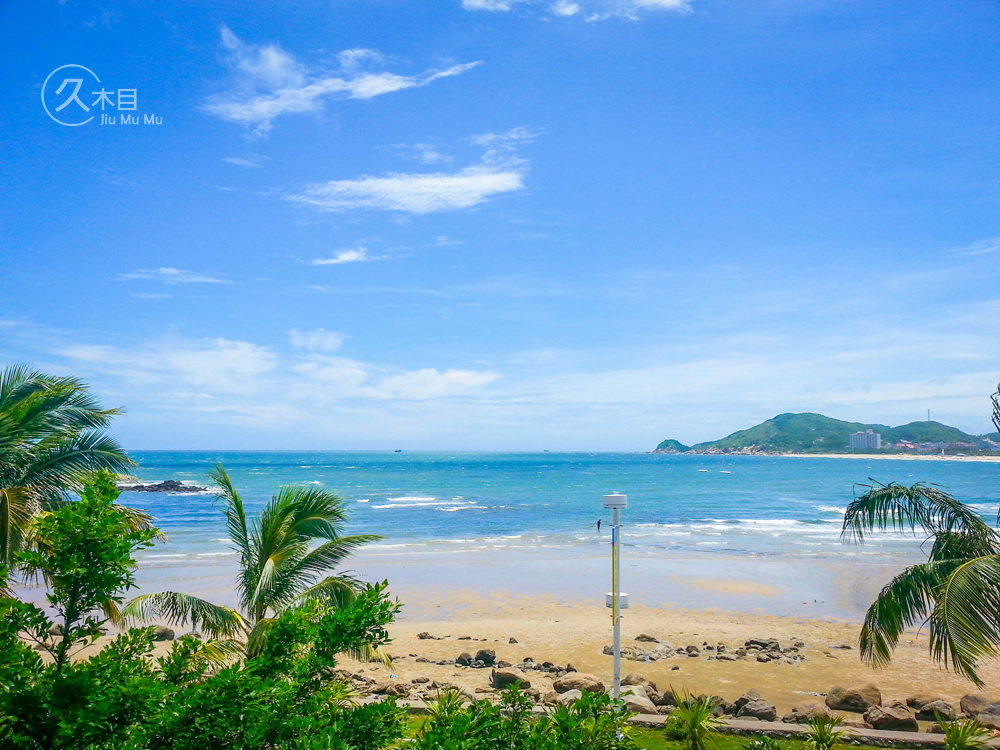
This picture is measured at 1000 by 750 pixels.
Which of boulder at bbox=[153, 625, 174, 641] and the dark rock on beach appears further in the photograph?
the dark rock on beach

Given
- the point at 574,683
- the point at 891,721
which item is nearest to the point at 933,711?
the point at 891,721

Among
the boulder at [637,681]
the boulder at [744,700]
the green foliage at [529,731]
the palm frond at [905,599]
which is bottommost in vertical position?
the boulder at [637,681]

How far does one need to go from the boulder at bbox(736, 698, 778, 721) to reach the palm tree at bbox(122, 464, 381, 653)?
6.19 metres

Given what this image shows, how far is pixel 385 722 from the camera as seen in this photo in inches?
152

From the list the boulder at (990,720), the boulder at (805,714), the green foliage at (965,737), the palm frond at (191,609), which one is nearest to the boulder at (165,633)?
the palm frond at (191,609)

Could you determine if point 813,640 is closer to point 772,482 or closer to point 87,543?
point 87,543

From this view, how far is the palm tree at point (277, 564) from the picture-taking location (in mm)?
9203

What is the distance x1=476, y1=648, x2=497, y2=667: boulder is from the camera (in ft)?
48.4

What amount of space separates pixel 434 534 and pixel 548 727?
34.8 metres

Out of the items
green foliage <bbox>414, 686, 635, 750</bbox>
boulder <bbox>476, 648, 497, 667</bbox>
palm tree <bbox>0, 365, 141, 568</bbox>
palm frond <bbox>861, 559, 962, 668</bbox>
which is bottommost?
boulder <bbox>476, 648, 497, 667</bbox>

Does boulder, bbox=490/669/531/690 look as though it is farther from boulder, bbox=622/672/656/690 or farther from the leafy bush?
the leafy bush

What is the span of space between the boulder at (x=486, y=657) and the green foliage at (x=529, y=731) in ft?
38.3

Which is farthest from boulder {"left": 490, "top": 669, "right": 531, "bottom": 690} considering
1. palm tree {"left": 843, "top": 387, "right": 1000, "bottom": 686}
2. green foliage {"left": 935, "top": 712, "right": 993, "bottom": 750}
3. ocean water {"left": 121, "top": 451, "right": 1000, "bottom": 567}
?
green foliage {"left": 935, "top": 712, "right": 993, "bottom": 750}

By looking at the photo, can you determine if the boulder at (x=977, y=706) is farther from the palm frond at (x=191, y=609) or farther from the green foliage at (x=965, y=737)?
the palm frond at (x=191, y=609)
